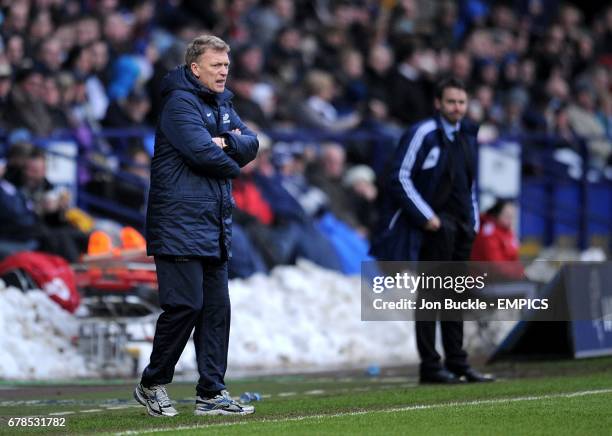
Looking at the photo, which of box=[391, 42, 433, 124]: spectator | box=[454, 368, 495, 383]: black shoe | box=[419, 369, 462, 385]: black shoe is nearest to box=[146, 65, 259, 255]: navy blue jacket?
box=[419, 369, 462, 385]: black shoe

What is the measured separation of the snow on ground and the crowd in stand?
1.85 ft

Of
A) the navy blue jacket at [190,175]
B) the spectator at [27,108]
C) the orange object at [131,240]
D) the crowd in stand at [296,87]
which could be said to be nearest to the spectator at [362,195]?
the crowd in stand at [296,87]

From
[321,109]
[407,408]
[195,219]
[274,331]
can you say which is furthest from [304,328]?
[321,109]

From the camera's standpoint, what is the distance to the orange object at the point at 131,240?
1442cm

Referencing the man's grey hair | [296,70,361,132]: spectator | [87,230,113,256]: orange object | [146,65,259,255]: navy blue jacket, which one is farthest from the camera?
[296,70,361,132]: spectator

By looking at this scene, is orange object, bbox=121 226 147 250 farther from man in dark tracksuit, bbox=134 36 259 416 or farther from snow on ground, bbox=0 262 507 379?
man in dark tracksuit, bbox=134 36 259 416

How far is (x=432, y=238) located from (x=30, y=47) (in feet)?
23.4

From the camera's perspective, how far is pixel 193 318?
9.21 metres

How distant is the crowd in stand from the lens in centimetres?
1659

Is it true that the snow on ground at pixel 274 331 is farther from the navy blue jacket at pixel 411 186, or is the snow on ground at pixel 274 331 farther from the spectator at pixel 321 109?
the spectator at pixel 321 109

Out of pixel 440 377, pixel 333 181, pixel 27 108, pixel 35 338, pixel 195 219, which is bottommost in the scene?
pixel 440 377

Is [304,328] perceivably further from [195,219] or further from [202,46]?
[202,46]

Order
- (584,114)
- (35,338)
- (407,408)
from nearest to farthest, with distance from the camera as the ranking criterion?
(407,408)
(35,338)
(584,114)

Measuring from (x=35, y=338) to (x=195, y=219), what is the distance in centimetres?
467
